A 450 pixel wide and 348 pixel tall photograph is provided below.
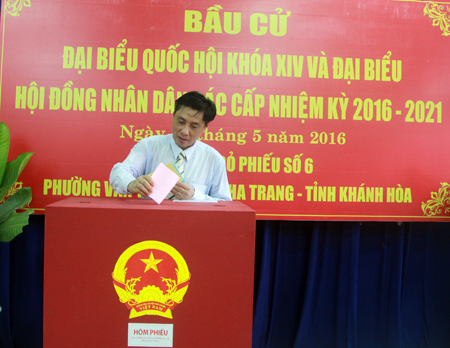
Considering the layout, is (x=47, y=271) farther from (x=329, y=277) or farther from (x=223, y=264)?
(x=329, y=277)

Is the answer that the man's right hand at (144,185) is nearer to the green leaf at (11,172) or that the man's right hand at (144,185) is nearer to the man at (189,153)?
the man at (189,153)

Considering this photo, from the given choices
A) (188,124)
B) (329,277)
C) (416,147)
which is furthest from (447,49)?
(188,124)

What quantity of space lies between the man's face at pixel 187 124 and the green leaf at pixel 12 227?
94cm

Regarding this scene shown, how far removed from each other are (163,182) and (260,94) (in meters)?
1.36

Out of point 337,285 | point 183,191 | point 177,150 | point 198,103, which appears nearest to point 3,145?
point 177,150

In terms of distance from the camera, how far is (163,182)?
1015 mm

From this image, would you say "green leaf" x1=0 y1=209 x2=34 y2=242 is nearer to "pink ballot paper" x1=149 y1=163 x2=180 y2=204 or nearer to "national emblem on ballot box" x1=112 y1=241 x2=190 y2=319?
"pink ballot paper" x1=149 y1=163 x2=180 y2=204

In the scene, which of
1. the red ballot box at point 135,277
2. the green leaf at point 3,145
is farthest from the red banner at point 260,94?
the red ballot box at point 135,277

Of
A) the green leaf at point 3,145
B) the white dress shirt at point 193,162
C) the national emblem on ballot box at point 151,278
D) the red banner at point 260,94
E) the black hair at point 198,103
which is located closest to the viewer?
the national emblem on ballot box at point 151,278

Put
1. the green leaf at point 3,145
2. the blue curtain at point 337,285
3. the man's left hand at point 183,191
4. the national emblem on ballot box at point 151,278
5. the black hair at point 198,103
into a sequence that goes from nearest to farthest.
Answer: the national emblem on ballot box at point 151,278
the man's left hand at point 183,191
the black hair at point 198,103
the green leaf at point 3,145
the blue curtain at point 337,285

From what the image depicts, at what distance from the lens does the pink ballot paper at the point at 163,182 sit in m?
0.99

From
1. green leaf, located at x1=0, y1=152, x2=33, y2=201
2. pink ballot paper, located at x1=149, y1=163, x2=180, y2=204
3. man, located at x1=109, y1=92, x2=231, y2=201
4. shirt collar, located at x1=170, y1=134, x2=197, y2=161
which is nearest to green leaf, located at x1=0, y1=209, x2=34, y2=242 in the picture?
green leaf, located at x1=0, y1=152, x2=33, y2=201

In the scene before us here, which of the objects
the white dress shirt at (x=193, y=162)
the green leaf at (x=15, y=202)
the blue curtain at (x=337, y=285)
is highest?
the white dress shirt at (x=193, y=162)

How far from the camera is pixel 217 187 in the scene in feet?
5.82
